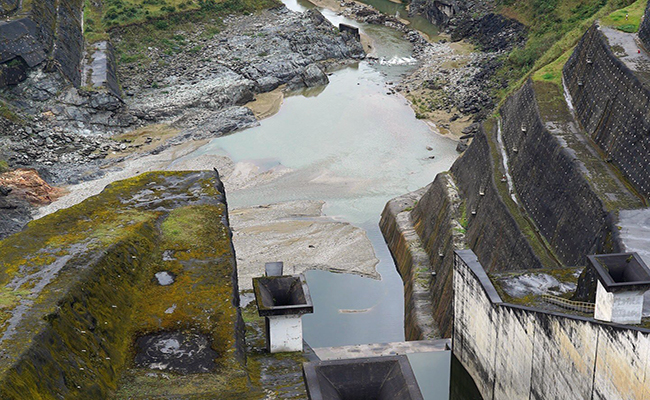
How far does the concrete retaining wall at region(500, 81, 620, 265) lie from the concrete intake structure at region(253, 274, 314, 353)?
8767 millimetres

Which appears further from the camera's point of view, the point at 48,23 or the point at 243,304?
the point at 48,23

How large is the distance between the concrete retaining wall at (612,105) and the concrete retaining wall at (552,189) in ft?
5.47

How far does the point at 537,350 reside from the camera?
19969mm

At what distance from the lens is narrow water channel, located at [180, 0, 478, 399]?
31.4m

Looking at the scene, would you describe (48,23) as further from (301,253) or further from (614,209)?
(614,209)

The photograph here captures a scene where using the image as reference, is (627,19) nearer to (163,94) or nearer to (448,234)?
(448,234)

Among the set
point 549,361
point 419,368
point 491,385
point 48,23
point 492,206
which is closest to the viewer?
point 549,361

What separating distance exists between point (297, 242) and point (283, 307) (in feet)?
64.0

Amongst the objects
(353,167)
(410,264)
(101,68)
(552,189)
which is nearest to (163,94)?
(101,68)

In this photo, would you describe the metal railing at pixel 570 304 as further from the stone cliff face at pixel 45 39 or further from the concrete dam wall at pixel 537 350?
the stone cliff face at pixel 45 39

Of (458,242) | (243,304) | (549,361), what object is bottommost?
(458,242)

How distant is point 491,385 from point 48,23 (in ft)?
159

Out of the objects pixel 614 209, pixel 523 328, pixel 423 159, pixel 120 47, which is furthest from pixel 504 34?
pixel 523 328

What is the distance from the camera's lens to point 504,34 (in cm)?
6575
